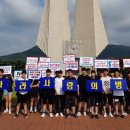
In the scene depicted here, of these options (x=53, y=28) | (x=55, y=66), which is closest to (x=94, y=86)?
(x=55, y=66)

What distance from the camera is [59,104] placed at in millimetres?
11367

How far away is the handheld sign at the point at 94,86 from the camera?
406 inches

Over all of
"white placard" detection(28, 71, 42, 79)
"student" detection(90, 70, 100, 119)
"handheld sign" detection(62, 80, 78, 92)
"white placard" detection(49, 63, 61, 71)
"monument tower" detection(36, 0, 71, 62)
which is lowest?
"student" detection(90, 70, 100, 119)

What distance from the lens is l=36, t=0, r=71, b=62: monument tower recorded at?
32.3 m

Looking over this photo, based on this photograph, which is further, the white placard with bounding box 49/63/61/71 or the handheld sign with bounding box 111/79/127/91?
the white placard with bounding box 49/63/61/71

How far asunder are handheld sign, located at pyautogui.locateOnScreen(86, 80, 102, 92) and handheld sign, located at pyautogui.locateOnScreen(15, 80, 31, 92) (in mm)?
1893

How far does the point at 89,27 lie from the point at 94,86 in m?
23.2

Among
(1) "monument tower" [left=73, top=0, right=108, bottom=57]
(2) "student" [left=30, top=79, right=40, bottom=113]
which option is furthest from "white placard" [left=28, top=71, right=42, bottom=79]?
(1) "monument tower" [left=73, top=0, right=108, bottom=57]

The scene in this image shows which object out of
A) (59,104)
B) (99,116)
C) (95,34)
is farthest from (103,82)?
(95,34)

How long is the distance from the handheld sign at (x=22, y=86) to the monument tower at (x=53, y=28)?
21.8 meters

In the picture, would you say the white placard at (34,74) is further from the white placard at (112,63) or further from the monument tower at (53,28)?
the monument tower at (53,28)

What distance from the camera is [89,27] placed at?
1300 inches

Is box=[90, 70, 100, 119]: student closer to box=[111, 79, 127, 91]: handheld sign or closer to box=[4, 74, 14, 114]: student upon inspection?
box=[111, 79, 127, 91]: handheld sign

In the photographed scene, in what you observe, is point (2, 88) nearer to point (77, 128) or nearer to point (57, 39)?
point (77, 128)
